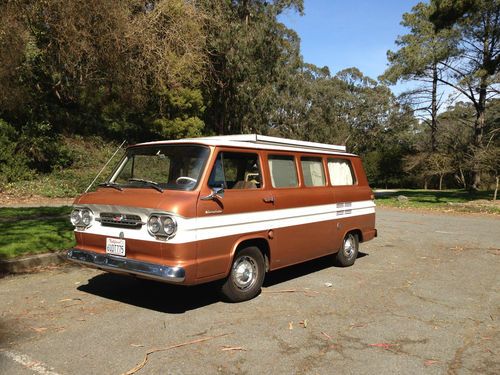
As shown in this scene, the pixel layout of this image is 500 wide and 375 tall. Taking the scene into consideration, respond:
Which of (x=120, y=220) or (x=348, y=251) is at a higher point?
(x=120, y=220)

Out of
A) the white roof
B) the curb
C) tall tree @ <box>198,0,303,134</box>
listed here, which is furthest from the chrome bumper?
tall tree @ <box>198,0,303,134</box>

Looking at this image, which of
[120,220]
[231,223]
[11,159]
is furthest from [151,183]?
[11,159]

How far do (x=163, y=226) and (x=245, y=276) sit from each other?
1467mm

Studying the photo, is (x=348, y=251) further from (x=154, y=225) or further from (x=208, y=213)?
(x=154, y=225)

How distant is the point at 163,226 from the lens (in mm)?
5137

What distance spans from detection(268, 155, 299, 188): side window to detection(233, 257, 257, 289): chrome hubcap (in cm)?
118

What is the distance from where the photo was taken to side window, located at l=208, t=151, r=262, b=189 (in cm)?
578

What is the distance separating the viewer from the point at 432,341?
486cm

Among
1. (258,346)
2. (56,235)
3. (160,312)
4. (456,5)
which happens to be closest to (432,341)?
(258,346)

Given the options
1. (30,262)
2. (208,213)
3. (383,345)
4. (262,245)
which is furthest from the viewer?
(30,262)

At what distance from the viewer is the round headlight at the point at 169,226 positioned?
5.09 m

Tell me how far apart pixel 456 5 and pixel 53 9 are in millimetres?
21398

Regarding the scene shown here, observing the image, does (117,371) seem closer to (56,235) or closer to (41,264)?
(41,264)

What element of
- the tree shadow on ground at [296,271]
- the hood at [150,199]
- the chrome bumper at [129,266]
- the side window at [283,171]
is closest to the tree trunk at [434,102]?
the tree shadow on ground at [296,271]
